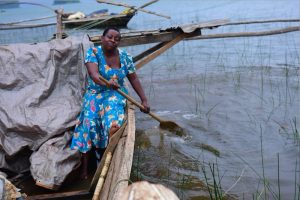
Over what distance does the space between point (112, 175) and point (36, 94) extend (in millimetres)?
1258

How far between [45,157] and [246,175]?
2091 mm

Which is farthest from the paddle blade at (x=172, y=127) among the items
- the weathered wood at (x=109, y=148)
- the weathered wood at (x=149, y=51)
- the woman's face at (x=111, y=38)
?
the weathered wood at (x=109, y=148)

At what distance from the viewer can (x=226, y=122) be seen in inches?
225

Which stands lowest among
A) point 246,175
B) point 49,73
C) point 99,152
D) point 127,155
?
point 246,175

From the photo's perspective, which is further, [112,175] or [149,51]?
[149,51]

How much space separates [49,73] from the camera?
3.67 meters

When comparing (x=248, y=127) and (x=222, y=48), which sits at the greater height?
(x=222, y=48)

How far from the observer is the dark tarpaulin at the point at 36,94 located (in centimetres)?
332

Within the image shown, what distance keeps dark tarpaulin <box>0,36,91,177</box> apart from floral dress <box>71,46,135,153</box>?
0.15 m

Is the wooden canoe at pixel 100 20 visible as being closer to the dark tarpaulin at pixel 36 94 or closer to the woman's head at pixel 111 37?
the dark tarpaulin at pixel 36 94

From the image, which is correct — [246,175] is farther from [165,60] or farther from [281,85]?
[165,60]

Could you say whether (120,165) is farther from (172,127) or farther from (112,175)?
(172,127)

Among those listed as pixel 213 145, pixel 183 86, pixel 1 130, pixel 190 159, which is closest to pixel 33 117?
pixel 1 130

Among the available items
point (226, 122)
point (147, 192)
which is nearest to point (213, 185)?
point (226, 122)
